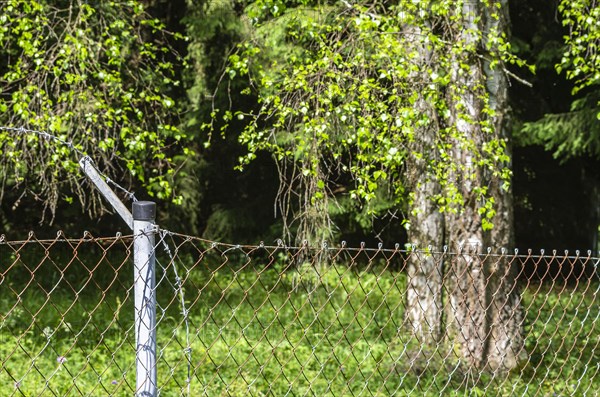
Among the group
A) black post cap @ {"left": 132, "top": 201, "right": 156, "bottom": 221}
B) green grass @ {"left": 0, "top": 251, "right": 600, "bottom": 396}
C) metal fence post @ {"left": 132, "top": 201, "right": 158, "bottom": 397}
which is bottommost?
green grass @ {"left": 0, "top": 251, "right": 600, "bottom": 396}

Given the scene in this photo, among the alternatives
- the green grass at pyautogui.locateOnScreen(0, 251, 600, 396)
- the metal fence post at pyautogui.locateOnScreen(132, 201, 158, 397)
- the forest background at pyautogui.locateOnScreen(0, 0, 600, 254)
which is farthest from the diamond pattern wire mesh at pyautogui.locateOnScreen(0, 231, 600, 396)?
the metal fence post at pyautogui.locateOnScreen(132, 201, 158, 397)

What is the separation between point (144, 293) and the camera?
2654mm

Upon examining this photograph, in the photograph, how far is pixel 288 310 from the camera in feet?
28.2

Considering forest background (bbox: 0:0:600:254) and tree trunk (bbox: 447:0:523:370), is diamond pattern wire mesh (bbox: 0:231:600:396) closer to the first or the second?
tree trunk (bbox: 447:0:523:370)

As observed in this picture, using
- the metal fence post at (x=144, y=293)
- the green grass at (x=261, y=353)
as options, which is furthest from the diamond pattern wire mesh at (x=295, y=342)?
the metal fence post at (x=144, y=293)

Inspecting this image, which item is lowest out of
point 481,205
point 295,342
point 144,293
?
point 295,342

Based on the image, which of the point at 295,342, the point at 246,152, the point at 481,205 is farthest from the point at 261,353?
the point at 246,152

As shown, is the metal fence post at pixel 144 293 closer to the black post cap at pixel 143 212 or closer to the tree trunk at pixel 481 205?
the black post cap at pixel 143 212

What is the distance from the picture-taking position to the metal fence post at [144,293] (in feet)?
8.66

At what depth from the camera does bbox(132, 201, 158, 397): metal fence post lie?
104 inches

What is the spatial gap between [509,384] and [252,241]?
17.8 ft

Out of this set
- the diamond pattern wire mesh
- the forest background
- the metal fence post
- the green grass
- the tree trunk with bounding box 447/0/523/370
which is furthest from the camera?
the forest background

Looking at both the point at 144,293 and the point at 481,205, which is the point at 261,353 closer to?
the point at 481,205

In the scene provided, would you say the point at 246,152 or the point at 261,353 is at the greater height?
the point at 246,152
